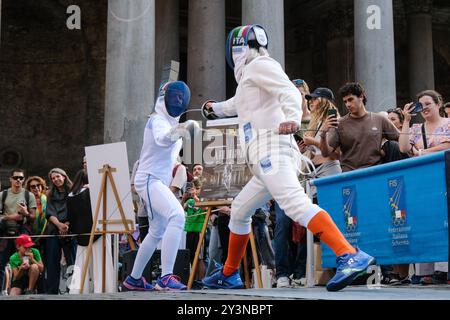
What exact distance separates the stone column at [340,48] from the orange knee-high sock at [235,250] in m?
20.2

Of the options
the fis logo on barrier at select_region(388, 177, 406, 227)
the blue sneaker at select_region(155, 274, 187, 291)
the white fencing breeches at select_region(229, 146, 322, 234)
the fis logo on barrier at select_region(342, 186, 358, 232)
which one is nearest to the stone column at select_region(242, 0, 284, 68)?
the fis logo on barrier at select_region(342, 186, 358, 232)

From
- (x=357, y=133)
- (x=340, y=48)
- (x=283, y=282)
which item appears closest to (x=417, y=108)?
(x=357, y=133)

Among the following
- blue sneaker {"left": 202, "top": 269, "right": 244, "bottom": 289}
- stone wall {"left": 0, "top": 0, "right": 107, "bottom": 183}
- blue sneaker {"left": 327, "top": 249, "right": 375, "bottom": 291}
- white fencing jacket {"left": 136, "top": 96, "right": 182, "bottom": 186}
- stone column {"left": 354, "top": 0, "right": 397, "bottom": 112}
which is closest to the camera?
blue sneaker {"left": 327, "top": 249, "right": 375, "bottom": 291}

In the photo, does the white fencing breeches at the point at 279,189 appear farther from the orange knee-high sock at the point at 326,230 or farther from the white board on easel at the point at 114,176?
the white board on easel at the point at 114,176

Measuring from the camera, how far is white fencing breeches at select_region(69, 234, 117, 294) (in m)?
10.6

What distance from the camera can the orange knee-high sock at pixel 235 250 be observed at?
7.54 m

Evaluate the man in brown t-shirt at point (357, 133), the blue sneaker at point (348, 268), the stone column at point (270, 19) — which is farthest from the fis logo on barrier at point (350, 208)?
the stone column at point (270, 19)

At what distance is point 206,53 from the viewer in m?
20.8

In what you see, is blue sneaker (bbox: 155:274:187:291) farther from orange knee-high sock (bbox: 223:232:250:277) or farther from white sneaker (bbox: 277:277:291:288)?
white sneaker (bbox: 277:277:291:288)

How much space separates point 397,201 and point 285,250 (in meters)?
1.88

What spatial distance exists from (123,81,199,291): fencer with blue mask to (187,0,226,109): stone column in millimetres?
11754
